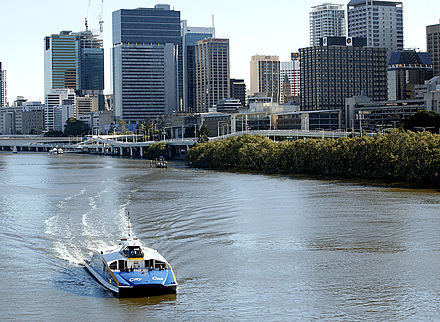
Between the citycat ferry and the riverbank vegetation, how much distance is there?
50443 millimetres

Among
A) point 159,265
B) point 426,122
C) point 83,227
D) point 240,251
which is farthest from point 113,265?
point 426,122

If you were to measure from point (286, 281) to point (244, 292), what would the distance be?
298cm

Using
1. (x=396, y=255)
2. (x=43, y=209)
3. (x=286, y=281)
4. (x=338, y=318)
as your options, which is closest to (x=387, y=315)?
(x=338, y=318)

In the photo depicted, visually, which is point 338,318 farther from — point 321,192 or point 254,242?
point 321,192

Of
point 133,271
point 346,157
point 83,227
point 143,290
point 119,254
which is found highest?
point 346,157

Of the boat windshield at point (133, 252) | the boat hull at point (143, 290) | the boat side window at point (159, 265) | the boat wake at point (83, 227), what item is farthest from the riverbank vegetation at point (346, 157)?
the boat hull at point (143, 290)

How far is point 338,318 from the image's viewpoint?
3272 cm

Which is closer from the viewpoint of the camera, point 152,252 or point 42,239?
point 152,252

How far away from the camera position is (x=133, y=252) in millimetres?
38312

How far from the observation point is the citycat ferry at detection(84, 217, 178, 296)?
36250 millimetres

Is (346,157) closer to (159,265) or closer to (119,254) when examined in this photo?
(119,254)

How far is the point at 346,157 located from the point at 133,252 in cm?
6250

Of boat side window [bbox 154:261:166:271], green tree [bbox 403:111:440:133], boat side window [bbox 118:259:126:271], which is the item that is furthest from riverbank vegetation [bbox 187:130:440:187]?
boat side window [bbox 118:259:126:271]

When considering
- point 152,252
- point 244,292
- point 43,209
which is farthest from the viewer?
point 43,209
